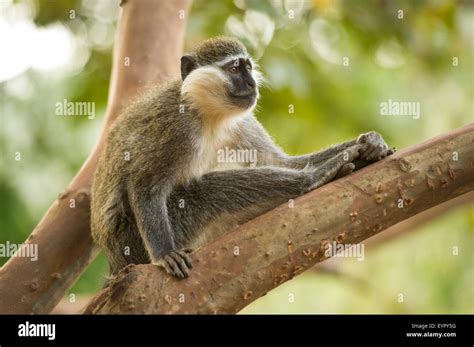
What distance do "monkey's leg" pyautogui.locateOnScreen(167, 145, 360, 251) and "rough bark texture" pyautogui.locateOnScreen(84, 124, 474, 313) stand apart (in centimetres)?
30

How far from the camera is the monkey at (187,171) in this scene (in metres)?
4.97

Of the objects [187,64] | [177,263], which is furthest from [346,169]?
[187,64]

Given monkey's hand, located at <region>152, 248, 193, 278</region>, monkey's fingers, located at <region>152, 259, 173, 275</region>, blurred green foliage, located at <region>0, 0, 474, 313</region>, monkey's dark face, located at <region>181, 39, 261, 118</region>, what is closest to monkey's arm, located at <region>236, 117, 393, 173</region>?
monkey's dark face, located at <region>181, 39, 261, 118</region>

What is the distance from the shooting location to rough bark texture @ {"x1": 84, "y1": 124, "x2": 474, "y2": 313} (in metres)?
4.07

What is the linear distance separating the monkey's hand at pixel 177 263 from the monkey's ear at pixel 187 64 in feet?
5.72

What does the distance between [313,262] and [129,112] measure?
2253 mm

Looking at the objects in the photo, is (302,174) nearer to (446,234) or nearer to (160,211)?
(160,211)

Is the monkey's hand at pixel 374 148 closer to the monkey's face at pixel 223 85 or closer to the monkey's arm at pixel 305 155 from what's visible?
the monkey's arm at pixel 305 155

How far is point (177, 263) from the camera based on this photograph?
167 inches

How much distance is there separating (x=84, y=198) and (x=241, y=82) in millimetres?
1819

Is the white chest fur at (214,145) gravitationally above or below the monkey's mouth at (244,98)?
below

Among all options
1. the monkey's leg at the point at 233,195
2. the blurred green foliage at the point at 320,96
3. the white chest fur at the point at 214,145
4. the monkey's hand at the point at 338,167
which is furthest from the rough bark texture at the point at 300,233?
the blurred green foliage at the point at 320,96

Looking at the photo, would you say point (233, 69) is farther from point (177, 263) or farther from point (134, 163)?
point (177, 263)
